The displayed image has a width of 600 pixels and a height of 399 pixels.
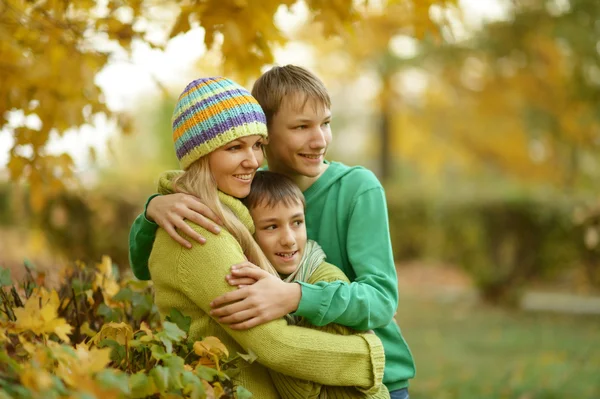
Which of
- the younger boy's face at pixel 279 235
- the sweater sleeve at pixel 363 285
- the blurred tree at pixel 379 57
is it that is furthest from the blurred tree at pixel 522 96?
the younger boy's face at pixel 279 235

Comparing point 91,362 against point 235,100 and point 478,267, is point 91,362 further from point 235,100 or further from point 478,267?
point 478,267

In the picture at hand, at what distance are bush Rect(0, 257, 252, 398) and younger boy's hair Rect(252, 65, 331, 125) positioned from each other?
94cm

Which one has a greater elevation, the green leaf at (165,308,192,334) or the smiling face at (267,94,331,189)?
the smiling face at (267,94,331,189)

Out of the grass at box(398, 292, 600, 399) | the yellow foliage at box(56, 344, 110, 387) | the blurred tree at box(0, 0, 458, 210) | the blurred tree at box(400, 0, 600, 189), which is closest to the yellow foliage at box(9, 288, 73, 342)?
the yellow foliage at box(56, 344, 110, 387)

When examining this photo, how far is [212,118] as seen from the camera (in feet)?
8.35

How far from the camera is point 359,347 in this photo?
2.43 metres

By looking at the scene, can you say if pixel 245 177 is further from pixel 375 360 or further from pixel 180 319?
pixel 375 360

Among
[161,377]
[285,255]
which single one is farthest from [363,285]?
[161,377]

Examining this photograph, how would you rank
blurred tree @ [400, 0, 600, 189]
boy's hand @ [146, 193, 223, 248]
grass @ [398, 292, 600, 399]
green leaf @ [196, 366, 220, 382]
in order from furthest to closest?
1. blurred tree @ [400, 0, 600, 189]
2. grass @ [398, 292, 600, 399]
3. boy's hand @ [146, 193, 223, 248]
4. green leaf @ [196, 366, 220, 382]

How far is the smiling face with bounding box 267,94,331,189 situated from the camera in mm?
2869

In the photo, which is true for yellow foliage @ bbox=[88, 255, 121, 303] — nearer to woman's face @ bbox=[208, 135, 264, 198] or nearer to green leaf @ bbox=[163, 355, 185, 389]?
woman's face @ bbox=[208, 135, 264, 198]

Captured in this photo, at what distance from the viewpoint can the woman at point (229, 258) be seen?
2326 mm

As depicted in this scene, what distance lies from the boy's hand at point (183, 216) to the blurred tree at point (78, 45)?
1007mm

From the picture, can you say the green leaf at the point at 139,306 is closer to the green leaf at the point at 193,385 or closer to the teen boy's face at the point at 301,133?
the teen boy's face at the point at 301,133
